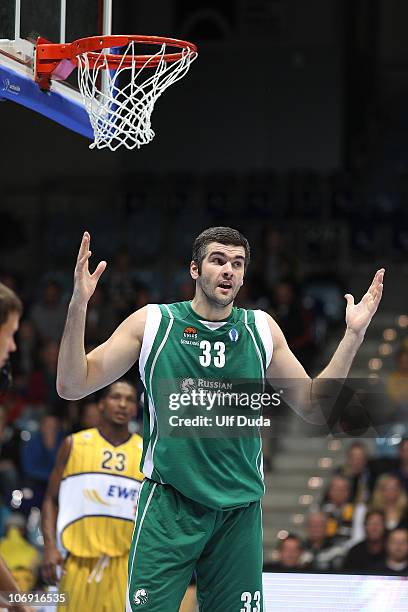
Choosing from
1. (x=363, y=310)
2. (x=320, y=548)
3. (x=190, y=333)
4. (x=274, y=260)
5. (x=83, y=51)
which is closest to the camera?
(x=190, y=333)

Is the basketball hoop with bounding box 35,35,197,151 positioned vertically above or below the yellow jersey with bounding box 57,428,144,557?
above

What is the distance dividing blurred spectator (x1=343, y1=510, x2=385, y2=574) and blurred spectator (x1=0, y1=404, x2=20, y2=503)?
12.5 ft

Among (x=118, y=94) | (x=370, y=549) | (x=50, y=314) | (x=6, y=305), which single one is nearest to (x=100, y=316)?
(x=50, y=314)

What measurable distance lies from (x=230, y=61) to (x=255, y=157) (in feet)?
4.56

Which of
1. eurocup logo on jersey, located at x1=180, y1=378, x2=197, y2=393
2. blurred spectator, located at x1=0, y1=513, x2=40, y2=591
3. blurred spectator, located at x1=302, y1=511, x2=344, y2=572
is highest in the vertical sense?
eurocup logo on jersey, located at x1=180, y1=378, x2=197, y2=393

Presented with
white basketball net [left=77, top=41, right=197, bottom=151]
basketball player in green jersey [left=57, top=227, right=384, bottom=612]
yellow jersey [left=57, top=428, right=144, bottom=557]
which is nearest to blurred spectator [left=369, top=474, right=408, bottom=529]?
yellow jersey [left=57, top=428, right=144, bottom=557]

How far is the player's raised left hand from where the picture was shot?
16.3 feet

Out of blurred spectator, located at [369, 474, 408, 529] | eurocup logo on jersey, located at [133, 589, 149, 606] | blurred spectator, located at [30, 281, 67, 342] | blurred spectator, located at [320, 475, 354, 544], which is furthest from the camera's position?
blurred spectator, located at [30, 281, 67, 342]

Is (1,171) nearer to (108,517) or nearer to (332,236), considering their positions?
(332,236)

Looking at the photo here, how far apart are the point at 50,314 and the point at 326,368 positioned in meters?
8.78

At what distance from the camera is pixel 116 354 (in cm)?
483

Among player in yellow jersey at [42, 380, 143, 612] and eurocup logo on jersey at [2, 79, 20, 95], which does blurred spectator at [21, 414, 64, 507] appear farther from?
eurocup logo on jersey at [2, 79, 20, 95]

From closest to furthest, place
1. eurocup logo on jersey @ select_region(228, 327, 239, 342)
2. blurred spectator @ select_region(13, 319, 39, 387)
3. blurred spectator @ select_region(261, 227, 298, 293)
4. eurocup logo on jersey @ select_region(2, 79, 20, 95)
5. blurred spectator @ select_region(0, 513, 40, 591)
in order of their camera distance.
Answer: eurocup logo on jersey @ select_region(228, 327, 239, 342)
eurocup logo on jersey @ select_region(2, 79, 20, 95)
blurred spectator @ select_region(0, 513, 40, 591)
blurred spectator @ select_region(13, 319, 39, 387)
blurred spectator @ select_region(261, 227, 298, 293)

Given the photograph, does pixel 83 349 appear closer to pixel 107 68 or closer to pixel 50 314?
pixel 107 68
